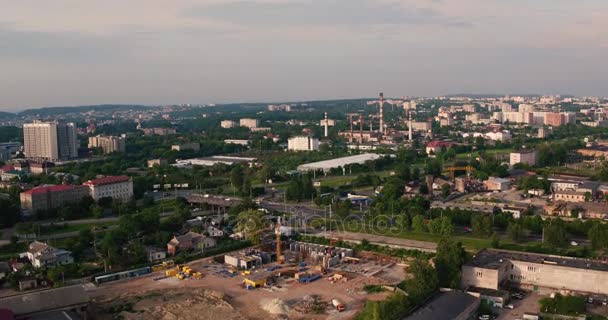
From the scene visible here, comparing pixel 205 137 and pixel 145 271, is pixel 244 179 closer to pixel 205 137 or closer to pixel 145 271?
pixel 145 271

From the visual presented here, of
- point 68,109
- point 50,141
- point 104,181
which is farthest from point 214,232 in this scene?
point 68,109

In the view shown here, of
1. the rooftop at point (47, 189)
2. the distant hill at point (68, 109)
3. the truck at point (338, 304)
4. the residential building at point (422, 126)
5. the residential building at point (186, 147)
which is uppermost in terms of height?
the distant hill at point (68, 109)

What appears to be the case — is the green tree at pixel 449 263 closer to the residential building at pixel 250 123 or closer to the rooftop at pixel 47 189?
the rooftop at pixel 47 189

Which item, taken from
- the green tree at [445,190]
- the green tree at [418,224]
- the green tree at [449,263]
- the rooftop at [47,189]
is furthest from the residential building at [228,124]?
the green tree at [449,263]

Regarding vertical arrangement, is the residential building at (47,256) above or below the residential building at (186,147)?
below

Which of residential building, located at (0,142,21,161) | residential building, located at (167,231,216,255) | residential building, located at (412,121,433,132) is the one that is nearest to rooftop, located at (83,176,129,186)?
residential building, located at (167,231,216,255)

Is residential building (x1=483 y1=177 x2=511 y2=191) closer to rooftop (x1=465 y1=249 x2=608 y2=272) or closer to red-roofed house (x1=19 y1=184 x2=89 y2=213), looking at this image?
rooftop (x1=465 y1=249 x2=608 y2=272)

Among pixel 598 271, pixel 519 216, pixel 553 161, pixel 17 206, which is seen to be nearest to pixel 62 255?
pixel 17 206
